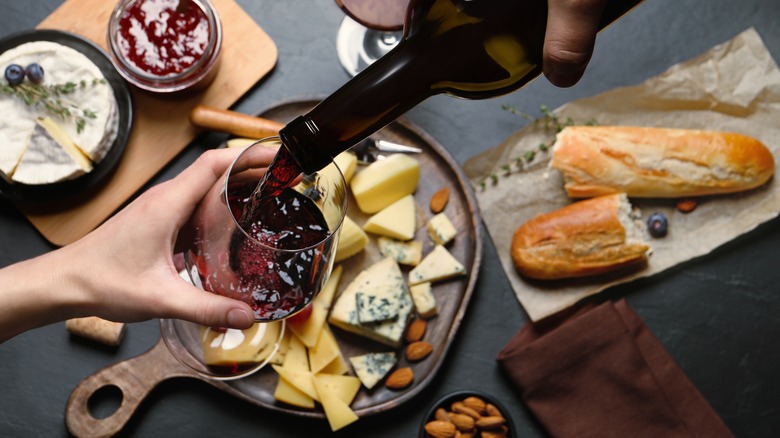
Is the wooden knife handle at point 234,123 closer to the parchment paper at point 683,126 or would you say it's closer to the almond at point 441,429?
the parchment paper at point 683,126

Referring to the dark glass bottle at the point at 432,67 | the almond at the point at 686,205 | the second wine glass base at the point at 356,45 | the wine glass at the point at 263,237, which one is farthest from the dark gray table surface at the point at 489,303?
the dark glass bottle at the point at 432,67

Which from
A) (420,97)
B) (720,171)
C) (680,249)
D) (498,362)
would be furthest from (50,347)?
(720,171)

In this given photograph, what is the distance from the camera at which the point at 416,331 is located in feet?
6.16

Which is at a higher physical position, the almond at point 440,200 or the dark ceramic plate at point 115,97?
the dark ceramic plate at point 115,97

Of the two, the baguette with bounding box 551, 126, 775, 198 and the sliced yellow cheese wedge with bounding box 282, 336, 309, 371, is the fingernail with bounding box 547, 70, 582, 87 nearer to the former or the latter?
the baguette with bounding box 551, 126, 775, 198

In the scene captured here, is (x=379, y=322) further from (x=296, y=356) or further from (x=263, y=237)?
(x=263, y=237)

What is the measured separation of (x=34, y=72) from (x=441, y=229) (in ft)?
3.51

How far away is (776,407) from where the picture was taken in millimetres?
1966

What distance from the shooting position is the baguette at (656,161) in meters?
1.93

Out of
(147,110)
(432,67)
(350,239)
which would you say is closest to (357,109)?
(432,67)

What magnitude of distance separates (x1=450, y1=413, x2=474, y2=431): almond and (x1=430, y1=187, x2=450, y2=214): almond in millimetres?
526

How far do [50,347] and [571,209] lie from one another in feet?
4.54

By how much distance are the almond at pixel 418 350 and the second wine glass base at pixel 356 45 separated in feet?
2.43

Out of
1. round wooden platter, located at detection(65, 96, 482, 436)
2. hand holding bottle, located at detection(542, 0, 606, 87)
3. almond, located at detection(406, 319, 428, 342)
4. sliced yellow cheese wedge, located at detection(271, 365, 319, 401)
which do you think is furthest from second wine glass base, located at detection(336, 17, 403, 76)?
hand holding bottle, located at detection(542, 0, 606, 87)
